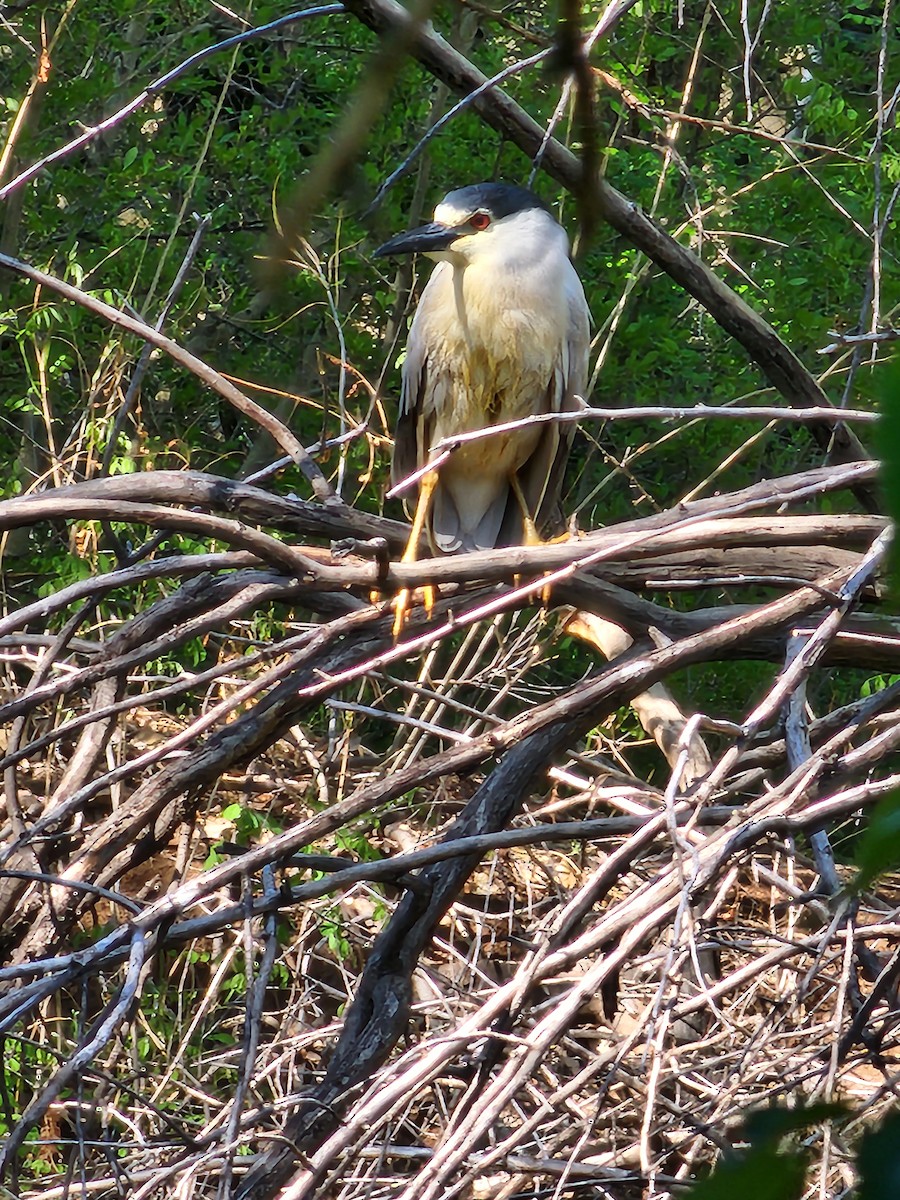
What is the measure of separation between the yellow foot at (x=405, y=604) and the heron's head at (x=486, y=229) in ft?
5.22

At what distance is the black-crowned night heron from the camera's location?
410 cm

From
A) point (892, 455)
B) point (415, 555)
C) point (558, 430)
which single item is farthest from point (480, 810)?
point (892, 455)

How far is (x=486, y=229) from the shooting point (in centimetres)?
425

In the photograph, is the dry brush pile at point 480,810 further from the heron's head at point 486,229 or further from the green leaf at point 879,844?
the heron's head at point 486,229

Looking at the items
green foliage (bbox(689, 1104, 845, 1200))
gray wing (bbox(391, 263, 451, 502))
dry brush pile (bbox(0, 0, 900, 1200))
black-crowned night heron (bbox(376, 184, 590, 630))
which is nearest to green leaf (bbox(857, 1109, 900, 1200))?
green foliage (bbox(689, 1104, 845, 1200))

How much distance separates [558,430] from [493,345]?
1.31ft

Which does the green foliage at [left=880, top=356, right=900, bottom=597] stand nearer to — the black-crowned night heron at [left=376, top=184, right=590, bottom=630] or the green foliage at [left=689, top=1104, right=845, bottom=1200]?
the green foliage at [left=689, top=1104, right=845, bottom=1200]

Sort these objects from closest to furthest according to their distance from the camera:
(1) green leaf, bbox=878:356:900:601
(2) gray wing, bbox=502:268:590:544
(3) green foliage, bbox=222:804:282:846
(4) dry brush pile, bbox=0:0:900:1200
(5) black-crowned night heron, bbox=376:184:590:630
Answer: (1) green leaf, bbox=878:356:900:601 → (4) dry brush pile, bbox=0:0:900:1200 → (5) black-crowned night heron, bbox=376:184:590:630 → (2) gray wing, bbox=502:268:590:544 → (3) green foliage, bbox=222:804:282:846

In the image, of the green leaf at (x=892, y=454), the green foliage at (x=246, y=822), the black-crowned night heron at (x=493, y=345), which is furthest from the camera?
the green foliage at (x=246, y=822)

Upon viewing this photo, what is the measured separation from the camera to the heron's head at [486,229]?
4.14 metres

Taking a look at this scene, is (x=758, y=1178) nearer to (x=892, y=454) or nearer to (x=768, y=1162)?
(x=768, y=1162)

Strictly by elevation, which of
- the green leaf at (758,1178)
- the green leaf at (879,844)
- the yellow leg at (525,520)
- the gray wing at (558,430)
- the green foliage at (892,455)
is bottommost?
the yellow leg at (525,520)

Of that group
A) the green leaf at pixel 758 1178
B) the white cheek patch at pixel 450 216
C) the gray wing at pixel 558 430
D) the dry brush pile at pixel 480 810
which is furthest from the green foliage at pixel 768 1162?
the white cheek patch at pixel 450 216

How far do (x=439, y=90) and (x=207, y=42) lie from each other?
100 centimetres
